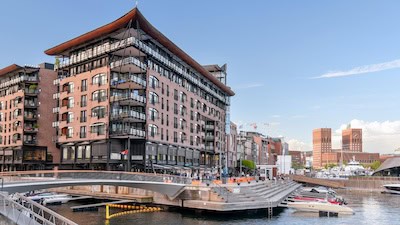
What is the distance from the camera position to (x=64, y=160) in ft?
262

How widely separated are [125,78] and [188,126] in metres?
24.0

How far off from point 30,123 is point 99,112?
27.8 m

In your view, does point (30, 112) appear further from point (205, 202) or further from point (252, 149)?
point (252, 149)

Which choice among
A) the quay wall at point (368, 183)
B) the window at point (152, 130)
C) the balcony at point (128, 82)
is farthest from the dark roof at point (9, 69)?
the quay wall at point (368, 183)

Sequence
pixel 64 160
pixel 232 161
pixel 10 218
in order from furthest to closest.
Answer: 1. pixel 232 161
2. pixel 64 160
3. pixel 10 218

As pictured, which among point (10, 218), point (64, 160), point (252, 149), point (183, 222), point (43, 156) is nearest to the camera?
point (10, 218)

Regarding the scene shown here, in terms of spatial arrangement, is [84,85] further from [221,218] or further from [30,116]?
[221,218]

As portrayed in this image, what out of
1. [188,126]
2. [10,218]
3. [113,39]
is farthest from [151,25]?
[10,218]

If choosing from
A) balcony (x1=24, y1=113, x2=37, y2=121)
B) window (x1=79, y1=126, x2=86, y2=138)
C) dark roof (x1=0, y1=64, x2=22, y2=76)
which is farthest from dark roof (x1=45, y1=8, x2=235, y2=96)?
window (x1=79, y1=126, x2=86, y2=138)

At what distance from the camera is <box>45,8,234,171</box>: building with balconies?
234 ft

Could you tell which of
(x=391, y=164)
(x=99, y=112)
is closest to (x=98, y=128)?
(x=99, y=112)

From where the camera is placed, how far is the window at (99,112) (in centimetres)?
7244

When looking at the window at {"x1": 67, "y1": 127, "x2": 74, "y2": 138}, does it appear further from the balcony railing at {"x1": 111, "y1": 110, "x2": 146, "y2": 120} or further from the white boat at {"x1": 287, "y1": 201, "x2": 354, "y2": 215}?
the white boat at {"x1": 287, "y1": 201, "x2": 354, "y2": 215}

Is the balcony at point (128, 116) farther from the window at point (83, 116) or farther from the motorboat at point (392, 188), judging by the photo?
the motorboat at point (392, 188)
